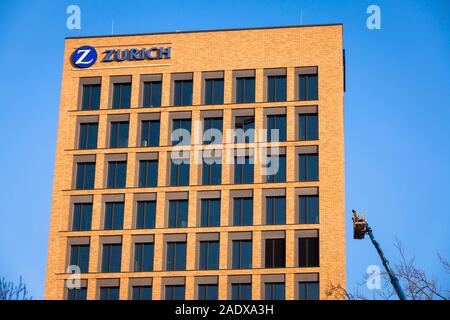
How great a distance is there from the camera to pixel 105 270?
83.1 metres

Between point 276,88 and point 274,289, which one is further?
point 276,88

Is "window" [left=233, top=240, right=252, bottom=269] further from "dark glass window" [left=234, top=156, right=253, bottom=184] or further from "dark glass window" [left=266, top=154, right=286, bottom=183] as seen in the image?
"dark glass window" [left=266, top=154, right=286, bottom=183]

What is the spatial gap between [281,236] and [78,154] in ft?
68.4

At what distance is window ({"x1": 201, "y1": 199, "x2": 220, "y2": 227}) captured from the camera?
3263 inches

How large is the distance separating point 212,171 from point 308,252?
454 inches

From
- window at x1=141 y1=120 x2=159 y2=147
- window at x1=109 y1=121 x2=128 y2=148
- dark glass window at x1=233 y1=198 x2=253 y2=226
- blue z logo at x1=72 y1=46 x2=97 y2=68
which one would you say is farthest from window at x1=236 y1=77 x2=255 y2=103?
blue z logo at x1=72 y1=46 x2=97 y2=68

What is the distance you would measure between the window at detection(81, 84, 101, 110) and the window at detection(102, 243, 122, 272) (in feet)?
45.5

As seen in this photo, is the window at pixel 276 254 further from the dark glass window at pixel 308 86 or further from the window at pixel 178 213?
the dark glass window at pixel 308 86

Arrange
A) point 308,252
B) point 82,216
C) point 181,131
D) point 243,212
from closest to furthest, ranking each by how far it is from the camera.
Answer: point 308,252, point 243,212, point 82,216, point 181,131

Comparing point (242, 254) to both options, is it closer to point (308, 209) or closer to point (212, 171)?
Result: point (308, 209)

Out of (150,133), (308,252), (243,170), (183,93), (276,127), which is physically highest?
(183,93)

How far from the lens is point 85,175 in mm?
86812

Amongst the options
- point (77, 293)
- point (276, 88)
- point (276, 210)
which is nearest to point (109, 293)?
point (77, 293)

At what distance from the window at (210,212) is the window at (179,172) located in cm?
266
